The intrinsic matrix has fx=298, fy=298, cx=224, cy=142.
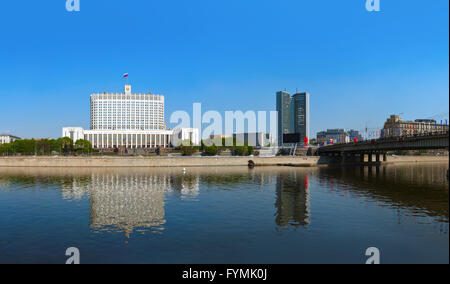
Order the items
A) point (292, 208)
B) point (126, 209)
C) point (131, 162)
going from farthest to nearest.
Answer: point (131, 162) → point (292, 208) → point (126, 209)

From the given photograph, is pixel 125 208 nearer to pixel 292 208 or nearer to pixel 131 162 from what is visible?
pixel 292 208

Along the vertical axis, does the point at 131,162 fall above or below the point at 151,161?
below

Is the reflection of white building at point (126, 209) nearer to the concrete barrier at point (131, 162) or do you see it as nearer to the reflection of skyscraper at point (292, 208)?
the reflection of skyscraper at point (292, 208)

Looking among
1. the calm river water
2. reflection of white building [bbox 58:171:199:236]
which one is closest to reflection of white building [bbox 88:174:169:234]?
reflection of white building [bbox 58:171:199:236]

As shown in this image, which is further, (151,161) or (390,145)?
(151,161)

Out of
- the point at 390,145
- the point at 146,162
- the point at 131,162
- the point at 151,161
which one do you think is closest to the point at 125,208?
the point at 390,145

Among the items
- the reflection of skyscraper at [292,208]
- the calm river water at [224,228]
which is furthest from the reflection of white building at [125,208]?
the reflection of skyscraper at [292,208]

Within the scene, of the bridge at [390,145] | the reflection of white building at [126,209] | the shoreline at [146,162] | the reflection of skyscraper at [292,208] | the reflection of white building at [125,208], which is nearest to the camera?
the reflection of white building at [125,208]

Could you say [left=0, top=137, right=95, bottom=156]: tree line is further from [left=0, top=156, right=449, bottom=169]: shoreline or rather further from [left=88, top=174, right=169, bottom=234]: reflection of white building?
[left=88, top=174, right=169, bottom=234]: reflection of white building

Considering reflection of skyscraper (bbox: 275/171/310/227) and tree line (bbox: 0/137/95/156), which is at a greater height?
tree line (bbox: 0/137/95/156)
